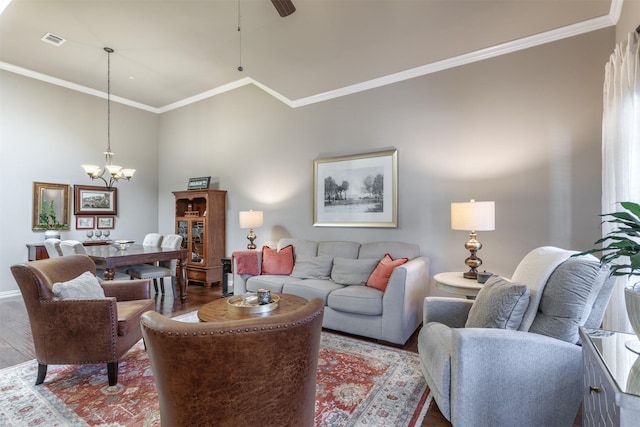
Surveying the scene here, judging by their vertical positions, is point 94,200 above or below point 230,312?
above

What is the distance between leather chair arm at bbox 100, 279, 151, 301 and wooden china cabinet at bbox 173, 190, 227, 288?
238cm

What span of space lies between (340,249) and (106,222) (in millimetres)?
4695

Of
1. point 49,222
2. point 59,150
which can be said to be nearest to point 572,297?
point 49,222

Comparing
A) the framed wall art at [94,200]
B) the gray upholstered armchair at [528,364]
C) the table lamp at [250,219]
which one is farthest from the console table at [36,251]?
the gray upholstered armchair at [528,364]

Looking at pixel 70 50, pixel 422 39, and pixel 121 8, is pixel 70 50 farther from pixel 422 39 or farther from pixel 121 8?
pixel 422 39

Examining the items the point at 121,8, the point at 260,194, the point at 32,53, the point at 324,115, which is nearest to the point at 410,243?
the point at 324,115

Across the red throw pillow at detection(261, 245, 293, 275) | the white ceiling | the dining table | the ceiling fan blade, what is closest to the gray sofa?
the red throw pillow at detection(261, 245, 293, 275)

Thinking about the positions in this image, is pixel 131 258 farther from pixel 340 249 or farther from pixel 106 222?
pixel 106 222

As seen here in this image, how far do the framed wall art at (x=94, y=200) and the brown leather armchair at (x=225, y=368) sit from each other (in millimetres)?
5648

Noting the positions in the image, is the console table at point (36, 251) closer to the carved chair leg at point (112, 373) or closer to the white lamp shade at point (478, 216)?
the carved chair leg at point (112, 373)

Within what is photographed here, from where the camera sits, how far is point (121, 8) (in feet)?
10.7

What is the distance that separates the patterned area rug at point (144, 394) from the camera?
1.82m

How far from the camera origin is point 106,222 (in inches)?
226

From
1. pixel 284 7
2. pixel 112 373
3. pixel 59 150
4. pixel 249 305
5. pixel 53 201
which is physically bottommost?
pixel 112 373
